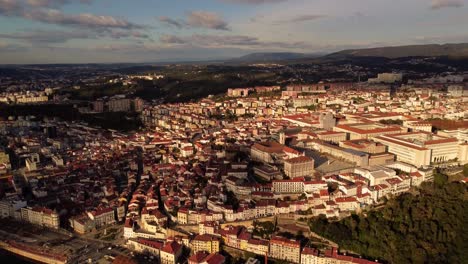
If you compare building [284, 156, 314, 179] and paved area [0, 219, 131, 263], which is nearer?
paved area [0, 219, 131, 263]

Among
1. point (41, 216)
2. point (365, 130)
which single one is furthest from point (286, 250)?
point (365, 130)

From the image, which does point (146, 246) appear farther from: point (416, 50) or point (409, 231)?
point (416, 50)

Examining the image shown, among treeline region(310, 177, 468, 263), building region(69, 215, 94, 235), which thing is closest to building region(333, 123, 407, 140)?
treeline region(310, 177, 468, 263)

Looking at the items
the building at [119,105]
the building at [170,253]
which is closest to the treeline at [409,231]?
the building at [170,253]

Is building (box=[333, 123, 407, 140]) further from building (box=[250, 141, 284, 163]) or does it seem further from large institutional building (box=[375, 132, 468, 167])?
building (box=[250, 141, 284, 163])

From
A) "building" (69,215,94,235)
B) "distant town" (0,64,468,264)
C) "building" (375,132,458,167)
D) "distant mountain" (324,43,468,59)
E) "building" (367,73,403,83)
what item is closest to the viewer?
"distant town" (0,64,468,264)

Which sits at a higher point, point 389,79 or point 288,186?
point 389,79

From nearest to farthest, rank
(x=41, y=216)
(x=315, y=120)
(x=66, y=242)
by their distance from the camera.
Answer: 1. (x=66, y=242)
2. (x=41, y=216)
3. (x=315, y=120)

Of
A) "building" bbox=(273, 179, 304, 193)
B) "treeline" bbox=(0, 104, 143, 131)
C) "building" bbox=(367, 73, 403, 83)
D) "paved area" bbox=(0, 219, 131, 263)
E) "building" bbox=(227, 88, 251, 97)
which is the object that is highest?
"building" bbox=(367, 73, 403, 83)
